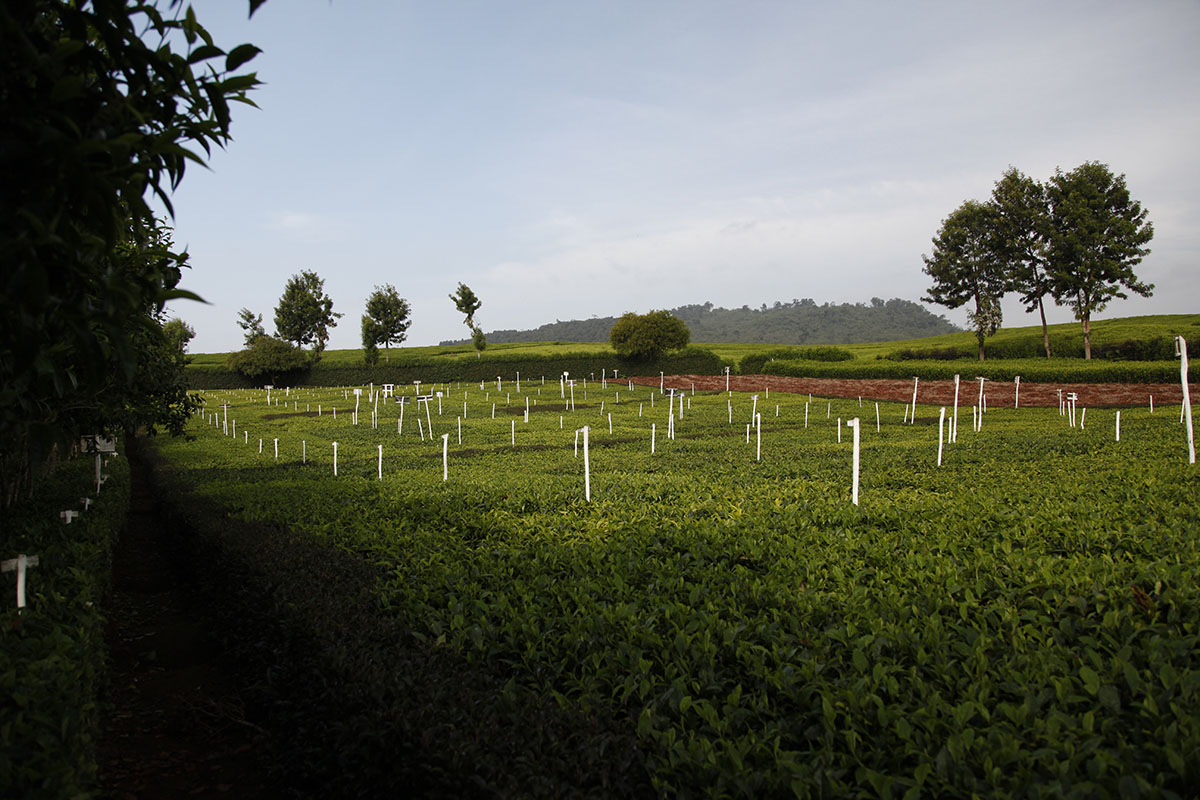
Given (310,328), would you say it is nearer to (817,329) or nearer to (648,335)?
(648,335)

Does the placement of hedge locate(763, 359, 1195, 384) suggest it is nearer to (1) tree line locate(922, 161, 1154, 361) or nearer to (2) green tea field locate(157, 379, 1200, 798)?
(1) tree line locate(922, 161, 1154, 361)

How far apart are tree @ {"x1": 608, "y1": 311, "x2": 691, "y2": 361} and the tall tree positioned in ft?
88.9

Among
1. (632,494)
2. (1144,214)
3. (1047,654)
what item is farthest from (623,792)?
(1144,214)

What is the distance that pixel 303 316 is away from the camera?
76938mm

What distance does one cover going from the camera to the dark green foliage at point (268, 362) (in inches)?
2569

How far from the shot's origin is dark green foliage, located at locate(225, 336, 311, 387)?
214ft

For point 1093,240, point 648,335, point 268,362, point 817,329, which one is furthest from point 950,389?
point 817,329

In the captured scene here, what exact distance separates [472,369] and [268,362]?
1897 cm

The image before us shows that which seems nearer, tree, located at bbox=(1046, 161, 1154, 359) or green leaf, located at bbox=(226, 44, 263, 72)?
green leaf, located at bbox=(226, 44, 263, 72)

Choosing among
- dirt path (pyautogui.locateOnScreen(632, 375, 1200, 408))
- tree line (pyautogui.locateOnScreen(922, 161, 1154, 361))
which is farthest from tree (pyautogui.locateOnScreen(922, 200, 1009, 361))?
dirt path (pyautogui.locateOnScreen(632, 375, 1200, 408))

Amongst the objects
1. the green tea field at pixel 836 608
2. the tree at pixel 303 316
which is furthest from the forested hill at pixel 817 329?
the green tea field at pixel 836 608

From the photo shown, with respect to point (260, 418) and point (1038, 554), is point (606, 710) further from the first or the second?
point (260, 418)

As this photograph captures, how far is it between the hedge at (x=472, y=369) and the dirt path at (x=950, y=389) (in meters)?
9.76

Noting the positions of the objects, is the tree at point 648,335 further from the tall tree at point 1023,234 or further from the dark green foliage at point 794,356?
the tall tree at point 1023,234
